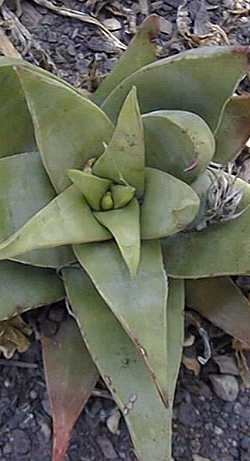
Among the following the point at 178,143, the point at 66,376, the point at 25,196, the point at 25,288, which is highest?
the point at 178,143

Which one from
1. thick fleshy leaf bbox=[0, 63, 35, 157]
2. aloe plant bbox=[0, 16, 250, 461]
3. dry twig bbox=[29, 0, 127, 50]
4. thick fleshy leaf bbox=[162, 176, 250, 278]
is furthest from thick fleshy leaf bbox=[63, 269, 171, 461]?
dry twig bbox=[29, 0, 127, 50]

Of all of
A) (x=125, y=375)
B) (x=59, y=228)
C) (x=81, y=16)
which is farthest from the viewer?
(x=81, y=16)

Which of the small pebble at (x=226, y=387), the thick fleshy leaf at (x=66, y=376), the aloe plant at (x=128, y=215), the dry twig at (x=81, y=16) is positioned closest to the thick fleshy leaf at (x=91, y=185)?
the aloe plant at (x=128, y=215)

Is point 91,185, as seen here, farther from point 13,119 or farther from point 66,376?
point 66,376

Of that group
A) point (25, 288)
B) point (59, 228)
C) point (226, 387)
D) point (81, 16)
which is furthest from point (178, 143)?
point (81, 16)

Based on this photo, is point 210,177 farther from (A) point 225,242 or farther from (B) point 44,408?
(B) point 44,408

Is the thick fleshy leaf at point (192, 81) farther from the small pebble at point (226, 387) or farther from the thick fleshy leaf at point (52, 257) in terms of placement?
the small pebble at point (226, 387)

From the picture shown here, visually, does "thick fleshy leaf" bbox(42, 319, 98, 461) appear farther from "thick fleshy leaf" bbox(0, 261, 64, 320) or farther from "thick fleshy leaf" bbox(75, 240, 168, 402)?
"thick fleshy leaf" bbox(75, 240, 168, 402)
